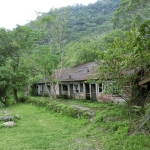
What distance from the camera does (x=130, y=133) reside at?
27.8ft

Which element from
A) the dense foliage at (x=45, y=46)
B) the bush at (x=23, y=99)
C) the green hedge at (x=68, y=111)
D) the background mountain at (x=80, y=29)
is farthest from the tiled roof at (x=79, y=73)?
the bush at (x=23, y=99)

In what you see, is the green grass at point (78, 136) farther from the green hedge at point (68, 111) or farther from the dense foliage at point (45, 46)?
the dense foliage at point (45, 46)

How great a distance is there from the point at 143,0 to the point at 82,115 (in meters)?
18.5

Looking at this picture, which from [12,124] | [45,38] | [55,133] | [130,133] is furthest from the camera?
[45,38]

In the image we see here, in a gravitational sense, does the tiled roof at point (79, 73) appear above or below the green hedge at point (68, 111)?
above

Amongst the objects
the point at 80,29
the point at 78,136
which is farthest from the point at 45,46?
the point at 80,29

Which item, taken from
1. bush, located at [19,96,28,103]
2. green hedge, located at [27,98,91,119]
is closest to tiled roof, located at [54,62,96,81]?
green hedge, located at [27,98,91,119]

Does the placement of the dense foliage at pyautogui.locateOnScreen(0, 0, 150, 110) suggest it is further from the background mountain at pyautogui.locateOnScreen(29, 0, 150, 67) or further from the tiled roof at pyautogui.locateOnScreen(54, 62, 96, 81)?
the tiled roof at pyautogui.locateOnScreen(54, 62, 96, 81)

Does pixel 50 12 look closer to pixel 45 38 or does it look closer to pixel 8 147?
pixel 45 38

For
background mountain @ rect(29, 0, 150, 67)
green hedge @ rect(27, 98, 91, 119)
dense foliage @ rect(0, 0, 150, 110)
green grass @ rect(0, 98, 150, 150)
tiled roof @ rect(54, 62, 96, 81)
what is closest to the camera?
green grass @ rect(0, 98, 150, 150)

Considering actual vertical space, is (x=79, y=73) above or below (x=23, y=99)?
above

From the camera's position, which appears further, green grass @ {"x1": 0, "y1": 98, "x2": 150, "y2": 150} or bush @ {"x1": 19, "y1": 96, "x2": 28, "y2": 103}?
bush @ {"x1": 19, "y1": 96, "x2": 28, "y2": 103}

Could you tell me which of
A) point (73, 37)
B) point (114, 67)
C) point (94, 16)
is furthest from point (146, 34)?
point (94, 16)

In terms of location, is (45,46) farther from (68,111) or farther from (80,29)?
(80,29)
